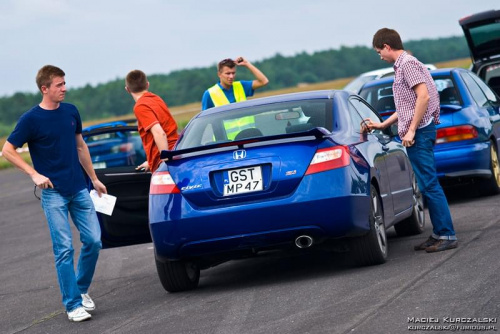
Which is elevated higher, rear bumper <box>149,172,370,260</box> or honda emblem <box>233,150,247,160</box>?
honda emblem <box>233,150,247,160</box>

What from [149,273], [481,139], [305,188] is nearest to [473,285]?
[305,188]

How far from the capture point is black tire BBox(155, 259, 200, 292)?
922cm

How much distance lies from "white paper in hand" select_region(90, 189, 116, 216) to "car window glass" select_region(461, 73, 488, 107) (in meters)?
5.73

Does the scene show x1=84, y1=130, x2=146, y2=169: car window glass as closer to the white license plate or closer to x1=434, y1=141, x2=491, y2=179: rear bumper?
x1=434, y1=141, x2=491, y2=179: rear bumper

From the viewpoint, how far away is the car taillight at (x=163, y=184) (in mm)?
8789

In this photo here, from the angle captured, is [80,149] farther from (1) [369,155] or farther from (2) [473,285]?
(2) [473,285]

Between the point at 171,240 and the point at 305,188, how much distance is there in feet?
3.63

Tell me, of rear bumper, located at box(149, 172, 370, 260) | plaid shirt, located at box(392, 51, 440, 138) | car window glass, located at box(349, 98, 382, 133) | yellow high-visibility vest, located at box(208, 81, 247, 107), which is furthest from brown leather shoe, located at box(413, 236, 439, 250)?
yellow high-visibility vest, located at box(208, 81, 247, 107)

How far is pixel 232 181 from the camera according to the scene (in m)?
8.66

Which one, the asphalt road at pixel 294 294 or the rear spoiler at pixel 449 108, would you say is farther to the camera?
the rear spoiler at pixel 449 108

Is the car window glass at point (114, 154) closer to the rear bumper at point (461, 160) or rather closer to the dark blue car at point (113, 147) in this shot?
the dark blue car at point (113, 147)

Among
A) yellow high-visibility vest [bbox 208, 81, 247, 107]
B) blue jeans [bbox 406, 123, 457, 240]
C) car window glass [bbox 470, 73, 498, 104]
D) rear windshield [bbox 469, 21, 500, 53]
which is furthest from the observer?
rear windshield [bbox 469, 21, 500, 53]

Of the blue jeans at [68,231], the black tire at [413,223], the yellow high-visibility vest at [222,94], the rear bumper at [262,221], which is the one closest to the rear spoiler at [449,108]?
the black tire at [413,223]


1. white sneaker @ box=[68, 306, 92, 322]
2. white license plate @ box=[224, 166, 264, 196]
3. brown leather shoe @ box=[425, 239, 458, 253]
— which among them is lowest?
brown leather shoe @ box=[425, 239, 458, 253]
